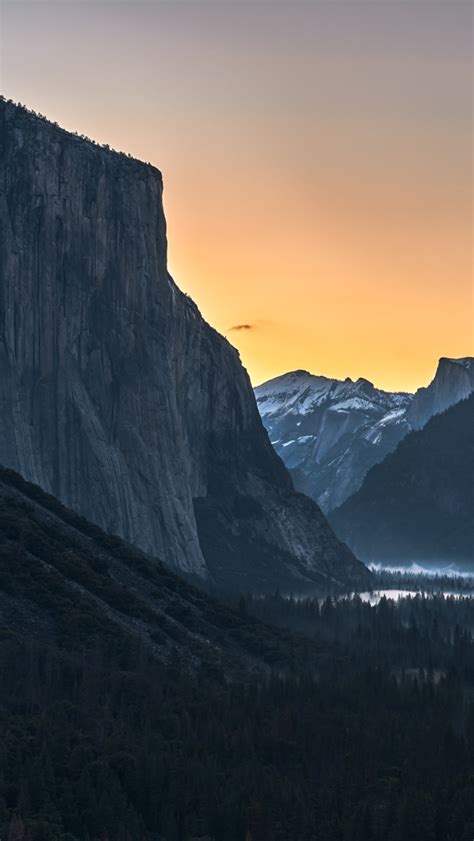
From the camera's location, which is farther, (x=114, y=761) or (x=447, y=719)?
(x=447, y=719)

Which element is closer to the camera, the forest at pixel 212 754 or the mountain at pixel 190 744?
the forest at pixel 212 754

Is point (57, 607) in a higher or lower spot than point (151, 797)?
higher

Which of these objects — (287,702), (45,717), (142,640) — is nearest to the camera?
(45,717)

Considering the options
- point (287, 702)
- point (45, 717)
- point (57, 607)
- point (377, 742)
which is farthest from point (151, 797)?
point (57, 607)

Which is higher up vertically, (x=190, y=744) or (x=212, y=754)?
(x=190, y=744)

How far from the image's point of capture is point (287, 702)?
182750 mm

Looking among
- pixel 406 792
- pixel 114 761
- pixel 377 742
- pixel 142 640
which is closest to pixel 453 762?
pixel 377 742

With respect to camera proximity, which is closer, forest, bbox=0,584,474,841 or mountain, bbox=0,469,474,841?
forest, bbox=0,584,474,841

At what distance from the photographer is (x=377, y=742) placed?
543 feet

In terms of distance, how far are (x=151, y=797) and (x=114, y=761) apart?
6158mm

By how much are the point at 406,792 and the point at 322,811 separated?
783 cm

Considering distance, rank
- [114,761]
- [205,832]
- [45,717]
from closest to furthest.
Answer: [205,832] → [114,761] → [45,717]

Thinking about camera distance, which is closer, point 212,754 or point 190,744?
point 212,754

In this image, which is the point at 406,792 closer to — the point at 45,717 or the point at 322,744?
the point at 322,744
